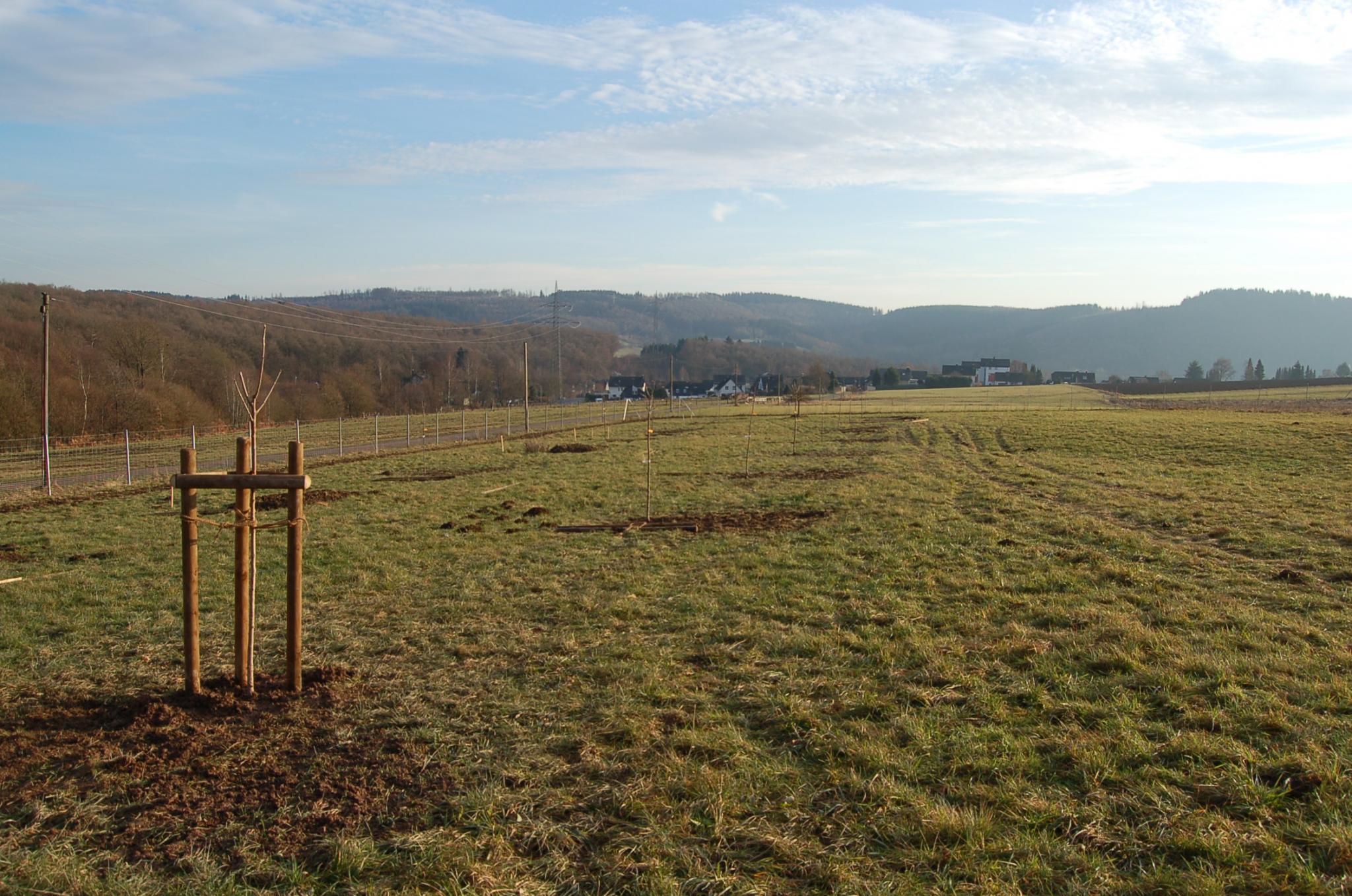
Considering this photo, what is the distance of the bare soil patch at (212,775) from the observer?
4059 millimetres

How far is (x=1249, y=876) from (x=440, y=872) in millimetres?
3437

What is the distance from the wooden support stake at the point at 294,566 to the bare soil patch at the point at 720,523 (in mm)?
7535

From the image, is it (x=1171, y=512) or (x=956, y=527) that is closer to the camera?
(x=956, y=527)

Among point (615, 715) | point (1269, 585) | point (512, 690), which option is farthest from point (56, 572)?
point (1269, 585)

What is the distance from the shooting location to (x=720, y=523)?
46.0ft

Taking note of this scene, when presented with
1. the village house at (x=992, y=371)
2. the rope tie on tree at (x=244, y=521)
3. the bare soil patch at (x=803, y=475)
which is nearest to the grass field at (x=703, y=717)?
the rope tie on tree at (x=244, y=521)

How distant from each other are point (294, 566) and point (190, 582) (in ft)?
2.52

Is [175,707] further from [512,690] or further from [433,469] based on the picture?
[433,469]

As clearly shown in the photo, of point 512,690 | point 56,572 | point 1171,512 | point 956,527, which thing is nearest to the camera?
point 512,690

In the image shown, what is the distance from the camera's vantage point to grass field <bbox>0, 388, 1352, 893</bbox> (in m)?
3.80

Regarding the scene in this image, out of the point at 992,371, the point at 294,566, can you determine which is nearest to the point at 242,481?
the point at 294,566

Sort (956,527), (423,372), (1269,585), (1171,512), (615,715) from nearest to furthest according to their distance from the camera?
(615,715) < (1269,585) < (956,527) < (1171,512) < (423,372)

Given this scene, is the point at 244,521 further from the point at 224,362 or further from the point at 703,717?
the point at 224,362

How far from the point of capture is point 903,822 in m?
4.11
